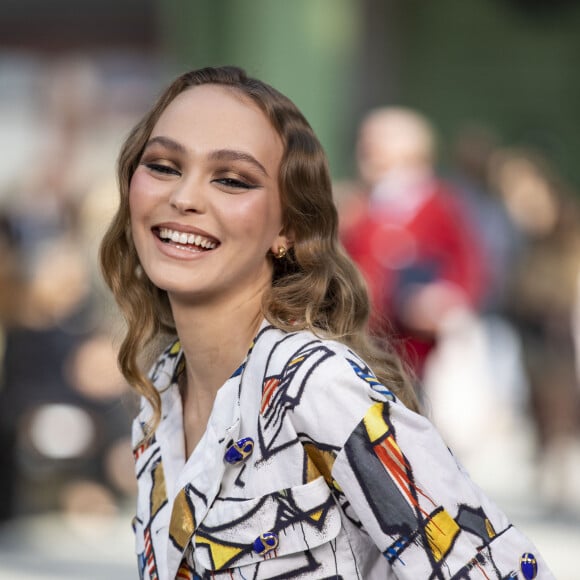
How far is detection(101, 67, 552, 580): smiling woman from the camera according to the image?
203 cm

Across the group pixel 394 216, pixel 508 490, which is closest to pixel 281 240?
pixel 394 216

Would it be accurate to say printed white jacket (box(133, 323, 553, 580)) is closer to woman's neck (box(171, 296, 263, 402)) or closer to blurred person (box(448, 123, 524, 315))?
woman's neck (box(171, 296, 263, 402))

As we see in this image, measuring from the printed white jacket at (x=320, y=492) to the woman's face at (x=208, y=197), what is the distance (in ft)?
0.53

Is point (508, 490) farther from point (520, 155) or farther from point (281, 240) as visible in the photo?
point (281, 240)

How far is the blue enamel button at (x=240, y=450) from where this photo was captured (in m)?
2.16

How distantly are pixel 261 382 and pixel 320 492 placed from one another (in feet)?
0.73

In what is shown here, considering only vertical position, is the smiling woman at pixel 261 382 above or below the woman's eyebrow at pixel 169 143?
below

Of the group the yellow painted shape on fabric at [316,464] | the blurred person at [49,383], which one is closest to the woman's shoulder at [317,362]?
the yellow painted shape on fabric at [316,464]

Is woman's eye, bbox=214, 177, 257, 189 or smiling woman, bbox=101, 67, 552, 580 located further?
woman's eye, bbox=214, 177, 257, 189

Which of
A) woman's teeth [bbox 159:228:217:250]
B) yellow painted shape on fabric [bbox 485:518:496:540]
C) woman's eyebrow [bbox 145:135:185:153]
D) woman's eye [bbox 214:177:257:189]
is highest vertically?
woman's eyebrow [bbox 145:135:185:153]

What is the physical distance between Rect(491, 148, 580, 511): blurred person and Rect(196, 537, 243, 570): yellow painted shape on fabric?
4624mm

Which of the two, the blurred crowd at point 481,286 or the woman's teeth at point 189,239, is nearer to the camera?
the woman's teeth at point 189,239

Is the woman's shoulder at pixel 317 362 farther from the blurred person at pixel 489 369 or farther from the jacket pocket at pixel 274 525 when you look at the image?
the blurred person at pixel 489 369

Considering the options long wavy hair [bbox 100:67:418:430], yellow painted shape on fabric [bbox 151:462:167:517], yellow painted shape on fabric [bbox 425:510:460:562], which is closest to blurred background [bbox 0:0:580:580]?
long wavy hair [bbox 100:67:418:430]
